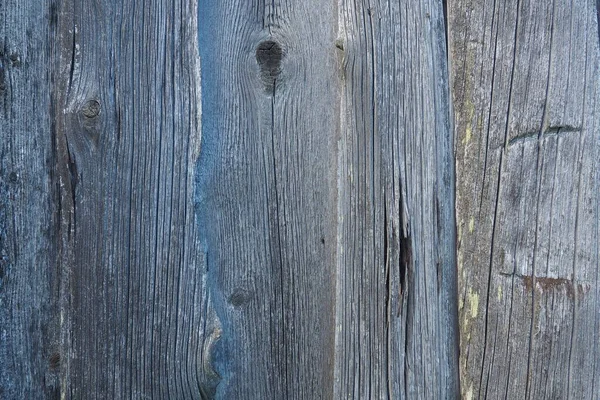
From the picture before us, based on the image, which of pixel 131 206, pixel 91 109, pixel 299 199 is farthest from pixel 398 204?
pixel 91 109

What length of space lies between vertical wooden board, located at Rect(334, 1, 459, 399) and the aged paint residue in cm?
5

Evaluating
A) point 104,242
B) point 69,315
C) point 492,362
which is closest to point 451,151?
point 492,362

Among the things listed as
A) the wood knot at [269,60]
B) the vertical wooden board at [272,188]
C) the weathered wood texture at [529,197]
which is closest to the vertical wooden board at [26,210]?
the vertical wooden board at [272,188]

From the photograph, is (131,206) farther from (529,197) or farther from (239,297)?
(529,197)

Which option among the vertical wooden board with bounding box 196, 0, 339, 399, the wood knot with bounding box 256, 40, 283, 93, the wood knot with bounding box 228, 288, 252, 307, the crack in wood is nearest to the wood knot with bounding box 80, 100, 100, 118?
the vertical wooden board with bounding box 196, 0, 339, 399

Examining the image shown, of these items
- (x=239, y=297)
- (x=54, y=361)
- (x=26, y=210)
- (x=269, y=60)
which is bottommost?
(x=54, y=361)

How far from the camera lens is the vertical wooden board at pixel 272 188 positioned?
1.67 metres

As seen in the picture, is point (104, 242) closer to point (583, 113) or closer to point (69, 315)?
point (69, 315)

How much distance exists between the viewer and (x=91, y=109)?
162 centimetres

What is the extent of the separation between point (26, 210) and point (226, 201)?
21.7 inches

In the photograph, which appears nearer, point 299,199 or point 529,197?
point 529,197

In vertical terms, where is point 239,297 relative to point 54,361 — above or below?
above

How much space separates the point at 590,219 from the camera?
1.48 metres

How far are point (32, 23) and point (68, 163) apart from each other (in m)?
0.41
